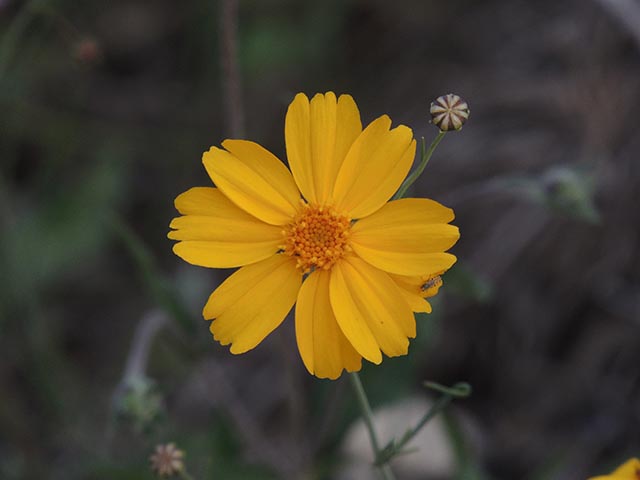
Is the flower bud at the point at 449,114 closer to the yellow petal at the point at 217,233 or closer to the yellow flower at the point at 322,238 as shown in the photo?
the yellow flower at the point at 322,238

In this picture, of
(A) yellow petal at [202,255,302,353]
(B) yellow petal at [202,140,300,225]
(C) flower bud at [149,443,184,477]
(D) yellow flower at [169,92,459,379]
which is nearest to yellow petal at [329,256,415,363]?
(D) yellow flower at [169,92,459,379]

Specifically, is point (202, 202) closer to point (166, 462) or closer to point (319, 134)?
point (319, 134)

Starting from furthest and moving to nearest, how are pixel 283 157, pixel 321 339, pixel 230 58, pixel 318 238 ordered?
pixel 283 157, pixel 230 58, pixel 318 238, pixel 321 339

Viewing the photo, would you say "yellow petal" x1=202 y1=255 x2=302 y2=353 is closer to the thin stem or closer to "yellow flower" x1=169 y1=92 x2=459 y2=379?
"yellow flower" x1=169 y1=92 x2=459 y2=379

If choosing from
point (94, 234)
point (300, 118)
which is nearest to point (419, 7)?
point (94, 234)

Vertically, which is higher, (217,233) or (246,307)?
(217,233)

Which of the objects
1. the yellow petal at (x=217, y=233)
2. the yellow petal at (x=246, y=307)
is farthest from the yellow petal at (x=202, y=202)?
the yellow petal at (x=246, y=307)

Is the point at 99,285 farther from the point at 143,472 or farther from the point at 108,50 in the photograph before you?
the point at 143,472

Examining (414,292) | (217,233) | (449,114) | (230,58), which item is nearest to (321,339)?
A: (414,292)
